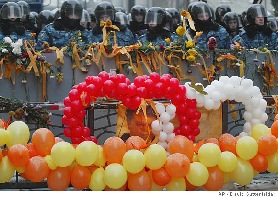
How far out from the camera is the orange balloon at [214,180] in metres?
6.47

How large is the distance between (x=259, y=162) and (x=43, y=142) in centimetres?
209

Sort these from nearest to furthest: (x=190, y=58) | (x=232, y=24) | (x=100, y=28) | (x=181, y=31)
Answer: (x=190, y=58) → (x=181, y=31) → (x=100, y=28) → (x=232, y=24)

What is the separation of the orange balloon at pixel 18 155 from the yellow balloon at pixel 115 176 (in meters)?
0.74

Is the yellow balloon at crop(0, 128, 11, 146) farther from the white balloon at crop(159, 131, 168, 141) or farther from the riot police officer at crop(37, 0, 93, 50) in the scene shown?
the riot police officer at crop(37, 0, 93, 50)

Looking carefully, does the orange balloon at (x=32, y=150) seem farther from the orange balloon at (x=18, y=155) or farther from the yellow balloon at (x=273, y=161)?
the yellow balloon at (x=273, y=161)

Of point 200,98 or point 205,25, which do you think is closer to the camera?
point 200,98

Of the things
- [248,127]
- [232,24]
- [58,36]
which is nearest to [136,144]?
[248,127]

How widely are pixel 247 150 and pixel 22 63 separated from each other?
4.15m

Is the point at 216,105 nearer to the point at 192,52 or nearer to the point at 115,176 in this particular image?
the point at 115,176

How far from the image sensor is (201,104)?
24.7 ft

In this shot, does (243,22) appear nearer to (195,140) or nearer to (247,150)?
(195,140)

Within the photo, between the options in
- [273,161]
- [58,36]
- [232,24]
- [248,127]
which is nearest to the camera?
[273,161]

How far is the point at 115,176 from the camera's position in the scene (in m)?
6.20

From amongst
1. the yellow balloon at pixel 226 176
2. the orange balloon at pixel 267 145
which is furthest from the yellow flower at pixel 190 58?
the yellow balloon at pixel 226 176
